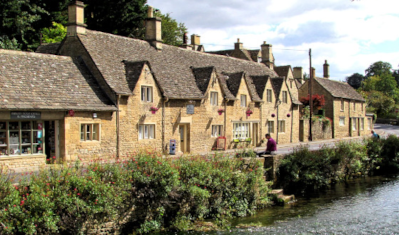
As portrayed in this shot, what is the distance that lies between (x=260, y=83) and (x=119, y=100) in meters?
16.8

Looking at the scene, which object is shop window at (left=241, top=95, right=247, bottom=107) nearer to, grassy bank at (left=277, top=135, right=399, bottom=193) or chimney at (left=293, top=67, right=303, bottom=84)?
grassy bank at (left=277, top=135, right=399, bottom=193)

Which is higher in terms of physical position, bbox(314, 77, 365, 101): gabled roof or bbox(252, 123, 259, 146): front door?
bbox(314, 77, 365, 101): gabled roof

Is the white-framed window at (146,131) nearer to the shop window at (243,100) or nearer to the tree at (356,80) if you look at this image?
the shop window at (243,100)

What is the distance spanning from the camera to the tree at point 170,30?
5518cm

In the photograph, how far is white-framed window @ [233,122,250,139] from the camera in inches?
1366

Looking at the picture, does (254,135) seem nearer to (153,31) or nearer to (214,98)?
(214,98)

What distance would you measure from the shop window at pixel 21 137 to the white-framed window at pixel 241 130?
55.2 ft

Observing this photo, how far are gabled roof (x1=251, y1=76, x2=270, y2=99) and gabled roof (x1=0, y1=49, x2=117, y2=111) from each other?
16625 millimetres

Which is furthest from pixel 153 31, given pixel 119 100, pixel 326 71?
pixel 326 71

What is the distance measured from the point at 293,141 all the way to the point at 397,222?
1004 inches

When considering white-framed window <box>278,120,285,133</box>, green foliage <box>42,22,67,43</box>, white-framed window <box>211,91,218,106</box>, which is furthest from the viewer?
white-framed window <box>278,120,285,133</box>

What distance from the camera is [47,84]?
75.0ft

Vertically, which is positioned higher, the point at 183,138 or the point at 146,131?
the point at 146,131

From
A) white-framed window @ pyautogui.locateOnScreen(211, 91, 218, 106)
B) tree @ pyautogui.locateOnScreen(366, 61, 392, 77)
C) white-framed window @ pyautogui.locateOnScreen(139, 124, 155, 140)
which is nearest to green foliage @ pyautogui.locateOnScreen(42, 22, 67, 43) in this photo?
white-framed window @ pyautogui.locateOnScreen(211, 91, 218, 106)
